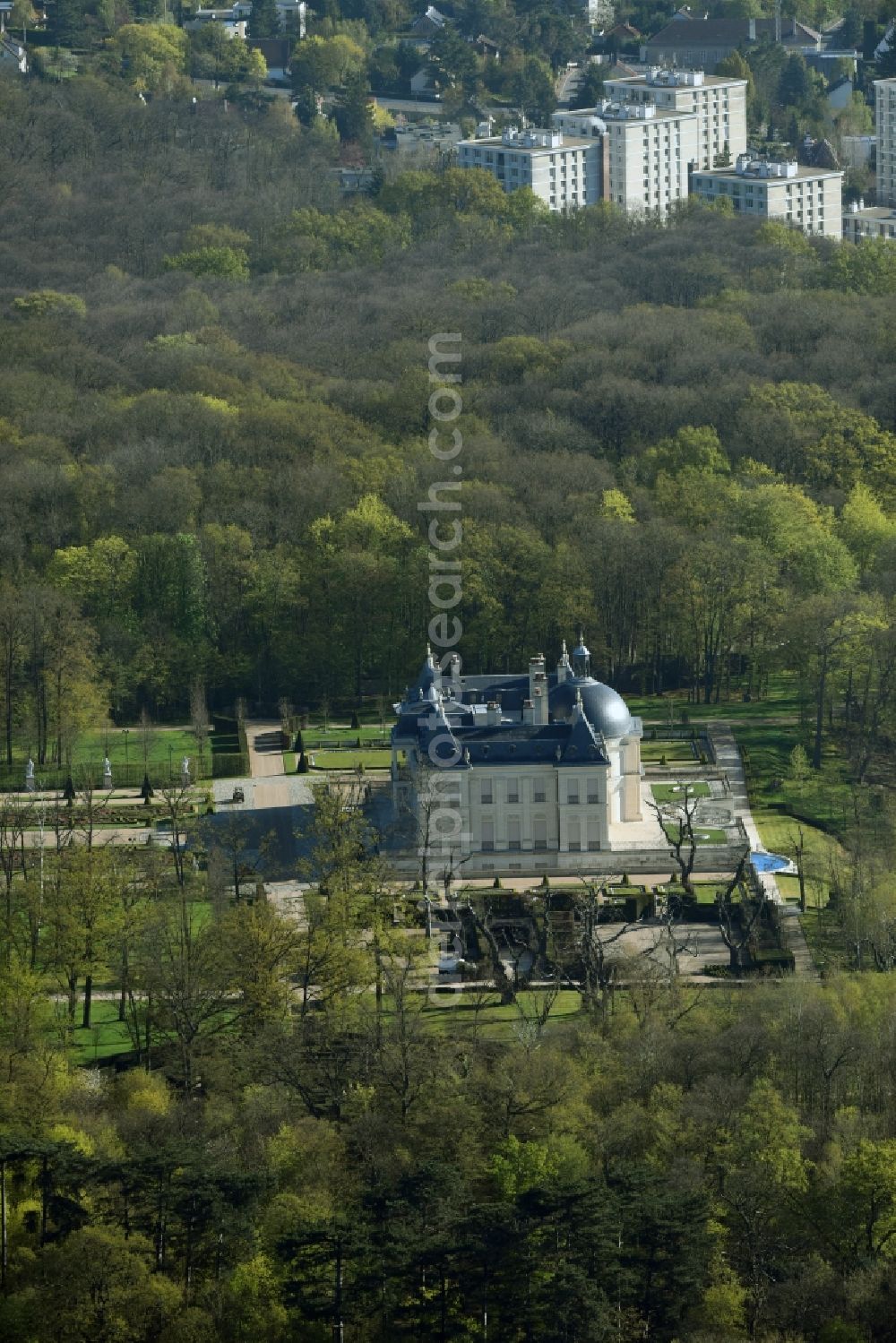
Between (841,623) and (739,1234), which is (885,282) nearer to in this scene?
(841,623)

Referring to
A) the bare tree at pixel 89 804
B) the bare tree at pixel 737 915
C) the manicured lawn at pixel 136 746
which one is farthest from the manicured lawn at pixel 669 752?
the bare tree at pixel 89 804

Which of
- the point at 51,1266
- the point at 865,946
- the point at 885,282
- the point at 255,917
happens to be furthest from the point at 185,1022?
the point at 885,282

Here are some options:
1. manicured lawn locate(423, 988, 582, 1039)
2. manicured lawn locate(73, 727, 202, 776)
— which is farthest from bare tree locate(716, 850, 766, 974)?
manicured lawn locate(73, 727, 202, 776)

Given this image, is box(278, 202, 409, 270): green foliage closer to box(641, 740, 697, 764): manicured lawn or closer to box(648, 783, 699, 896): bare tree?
box(641, 740, 697, 764): manicured lawn

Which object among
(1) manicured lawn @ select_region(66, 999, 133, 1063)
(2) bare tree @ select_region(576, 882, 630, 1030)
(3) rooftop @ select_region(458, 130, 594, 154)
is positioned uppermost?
(3) rooftop @ select_region(458, 130, 594, 154)

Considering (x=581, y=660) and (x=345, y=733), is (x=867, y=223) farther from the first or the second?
(x=581, y=660)

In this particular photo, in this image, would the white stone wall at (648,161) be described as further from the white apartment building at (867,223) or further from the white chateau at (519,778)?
the white chateau at (519,778)

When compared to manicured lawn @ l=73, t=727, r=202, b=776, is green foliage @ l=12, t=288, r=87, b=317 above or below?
above
